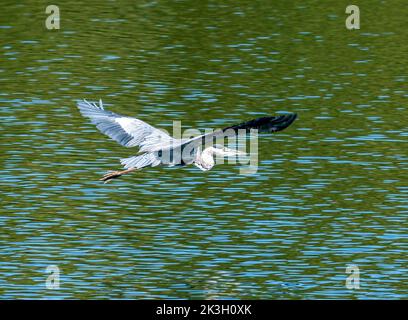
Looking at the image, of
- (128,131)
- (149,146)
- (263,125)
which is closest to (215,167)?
(128,131)

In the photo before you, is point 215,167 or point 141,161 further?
point 215,167

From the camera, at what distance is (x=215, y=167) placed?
22719 millimetres

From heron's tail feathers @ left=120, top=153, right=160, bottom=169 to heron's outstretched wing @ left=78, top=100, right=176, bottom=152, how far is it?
1.25 feet

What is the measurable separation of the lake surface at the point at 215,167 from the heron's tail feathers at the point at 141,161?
1.38 meters

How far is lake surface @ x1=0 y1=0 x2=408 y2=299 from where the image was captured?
56.2 ft

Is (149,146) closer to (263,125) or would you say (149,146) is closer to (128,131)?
(128,131)

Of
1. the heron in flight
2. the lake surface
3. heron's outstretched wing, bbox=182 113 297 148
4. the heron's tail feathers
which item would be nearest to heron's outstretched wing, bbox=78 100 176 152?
the heron in flight

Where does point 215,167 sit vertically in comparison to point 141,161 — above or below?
below

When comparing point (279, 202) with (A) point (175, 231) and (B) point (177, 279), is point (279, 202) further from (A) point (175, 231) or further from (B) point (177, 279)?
(B) point (177, 279)

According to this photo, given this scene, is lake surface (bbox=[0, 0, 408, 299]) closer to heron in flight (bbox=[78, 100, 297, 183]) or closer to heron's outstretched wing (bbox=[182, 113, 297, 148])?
heron in flight (bbox=[78, 100, 297, 183])

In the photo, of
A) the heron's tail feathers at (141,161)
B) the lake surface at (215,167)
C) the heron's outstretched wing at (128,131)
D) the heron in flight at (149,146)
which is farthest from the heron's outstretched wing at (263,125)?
the heron's outstretched wing at (128,131)

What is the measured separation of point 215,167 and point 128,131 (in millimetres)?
4711

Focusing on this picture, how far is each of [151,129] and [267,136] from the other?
631 cm

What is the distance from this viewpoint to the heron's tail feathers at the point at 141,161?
17156 millimetres
